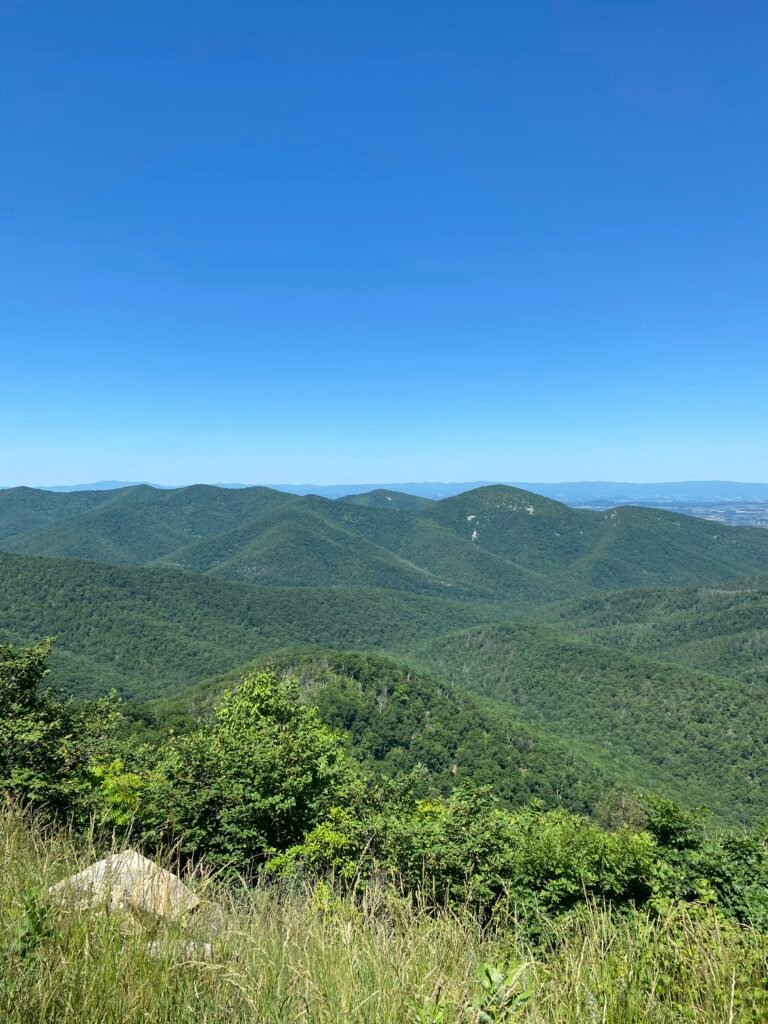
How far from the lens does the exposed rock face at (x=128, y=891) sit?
127 inches

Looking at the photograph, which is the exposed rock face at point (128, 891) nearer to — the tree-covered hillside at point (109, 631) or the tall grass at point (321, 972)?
the tall grass at point (321, 972)

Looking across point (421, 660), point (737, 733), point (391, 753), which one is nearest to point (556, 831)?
point (391, 753)

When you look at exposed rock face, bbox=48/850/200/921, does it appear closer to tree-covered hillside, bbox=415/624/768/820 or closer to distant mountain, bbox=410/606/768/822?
A: tree-covered hillside, bbox=415/624/768/820

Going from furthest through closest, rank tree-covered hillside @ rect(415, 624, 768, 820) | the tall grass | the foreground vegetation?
tree-covered hillside @ rect(415, 624, 768, 820) → the foreground vegetation → the tall grass

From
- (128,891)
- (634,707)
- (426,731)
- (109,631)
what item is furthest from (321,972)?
(109,631)

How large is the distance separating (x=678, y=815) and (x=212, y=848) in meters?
16.2

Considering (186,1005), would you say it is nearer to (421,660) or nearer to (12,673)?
(12,673)

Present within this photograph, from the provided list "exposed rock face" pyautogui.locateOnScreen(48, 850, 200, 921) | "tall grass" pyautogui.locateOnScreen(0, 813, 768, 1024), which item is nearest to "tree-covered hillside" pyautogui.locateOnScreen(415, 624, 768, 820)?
"tall grass" pyautogui.locateOnScreen(0, 813, 768, 1024)

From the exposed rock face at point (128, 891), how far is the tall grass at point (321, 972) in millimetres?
163

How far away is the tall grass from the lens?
95.3 inches

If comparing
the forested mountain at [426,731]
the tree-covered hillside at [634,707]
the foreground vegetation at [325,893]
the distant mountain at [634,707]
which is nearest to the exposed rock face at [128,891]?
the foreground vegetation at [325,893]

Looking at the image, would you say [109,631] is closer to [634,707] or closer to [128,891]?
[634,707]

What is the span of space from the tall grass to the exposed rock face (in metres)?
0.16

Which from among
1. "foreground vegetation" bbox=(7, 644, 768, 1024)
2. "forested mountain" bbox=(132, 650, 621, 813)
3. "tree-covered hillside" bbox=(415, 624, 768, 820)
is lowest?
"tree-covered hillside" bbox=(415, 624, 768, 820)
